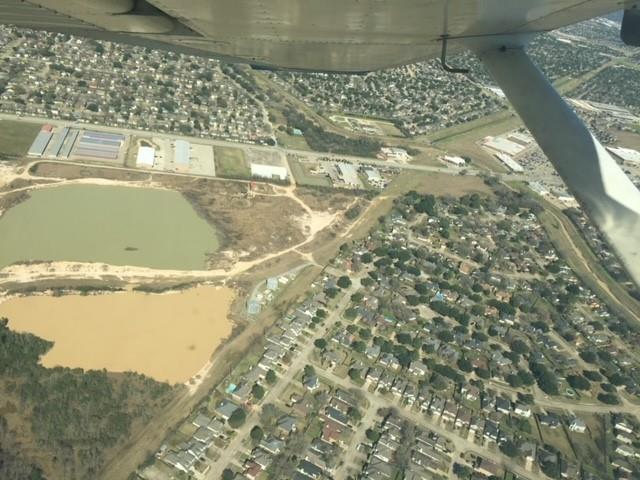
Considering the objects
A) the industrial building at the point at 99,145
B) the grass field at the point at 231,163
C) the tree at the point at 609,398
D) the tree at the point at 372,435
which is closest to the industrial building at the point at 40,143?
the industrial building at the point at 99,145

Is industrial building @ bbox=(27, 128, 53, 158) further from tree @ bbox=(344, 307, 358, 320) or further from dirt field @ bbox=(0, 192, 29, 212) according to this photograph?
tree @ bbox=(344, 307, 358, 320)

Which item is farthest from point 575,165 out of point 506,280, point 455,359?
point 506,280

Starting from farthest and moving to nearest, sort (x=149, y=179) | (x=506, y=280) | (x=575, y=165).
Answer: (x=149, y=179) → (x=506, y=280) → (x=575, y=165)

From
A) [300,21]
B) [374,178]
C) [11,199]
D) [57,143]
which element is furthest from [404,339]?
[57,143]

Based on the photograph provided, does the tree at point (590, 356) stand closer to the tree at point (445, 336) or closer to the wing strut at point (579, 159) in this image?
the tree at point (445, 336)

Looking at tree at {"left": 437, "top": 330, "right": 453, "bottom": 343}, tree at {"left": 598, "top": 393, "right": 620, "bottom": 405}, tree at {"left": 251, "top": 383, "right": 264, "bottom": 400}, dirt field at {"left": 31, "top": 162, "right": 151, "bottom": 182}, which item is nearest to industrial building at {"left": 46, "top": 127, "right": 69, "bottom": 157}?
dirt field at {"left": 31, "top": 162, "right": 151, "bottom": 182}

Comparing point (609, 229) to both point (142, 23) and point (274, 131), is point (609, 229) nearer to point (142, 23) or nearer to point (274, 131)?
point (142, 23)
